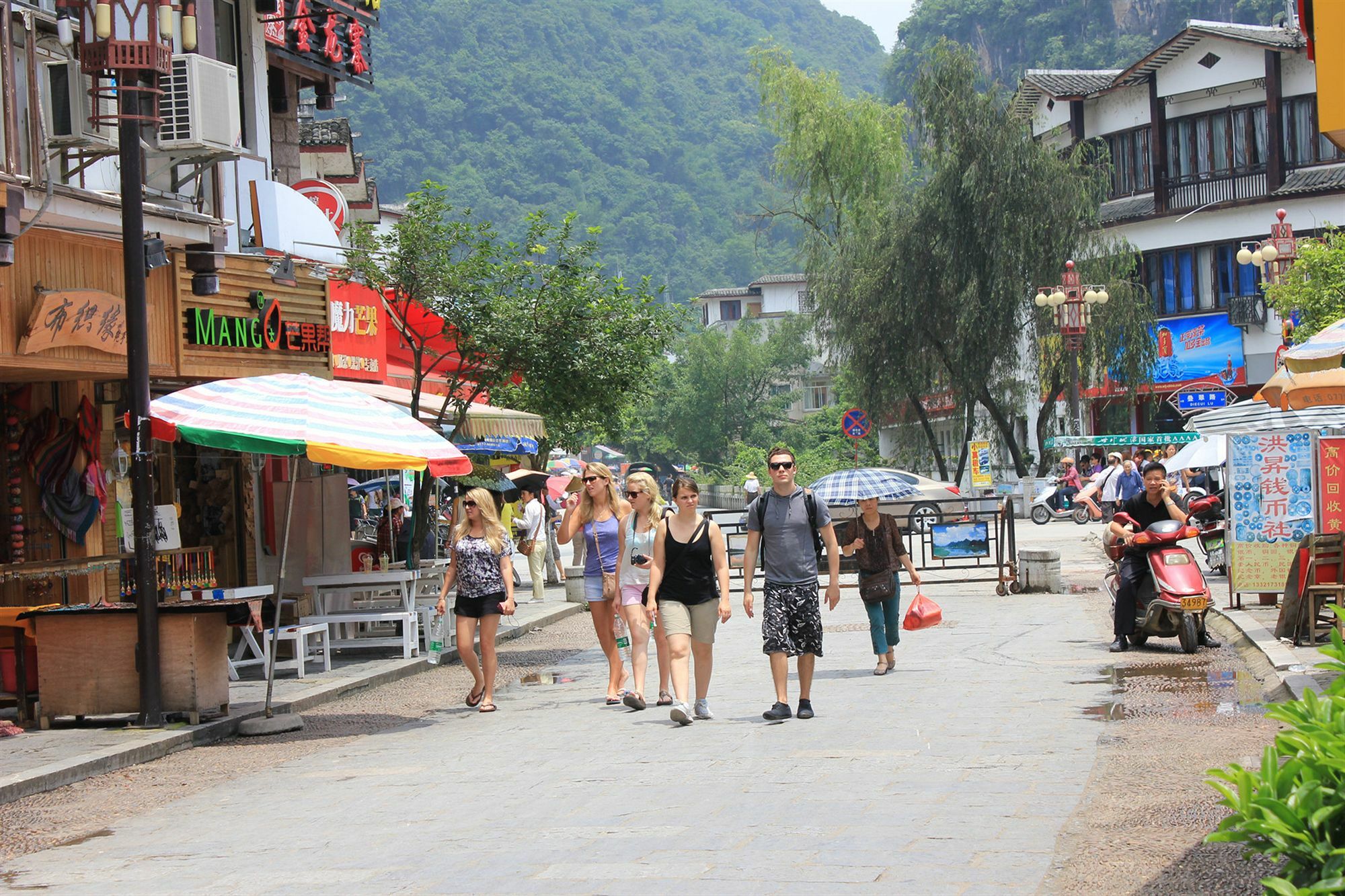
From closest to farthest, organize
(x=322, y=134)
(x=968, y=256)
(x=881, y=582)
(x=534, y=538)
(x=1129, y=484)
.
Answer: (x=881, y=582)
(x=534, y=538)
(x=1129, y=484)
(x=322, y=134)
(x=968, y=256)

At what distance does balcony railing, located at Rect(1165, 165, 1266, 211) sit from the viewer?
47.2 meters

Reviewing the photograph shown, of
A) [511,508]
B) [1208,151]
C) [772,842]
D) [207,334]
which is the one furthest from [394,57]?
[772,842]

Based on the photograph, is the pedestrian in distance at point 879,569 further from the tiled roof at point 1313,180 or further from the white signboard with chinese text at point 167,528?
the tiled roof at point 1313,180

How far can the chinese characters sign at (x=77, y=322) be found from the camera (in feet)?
41.5

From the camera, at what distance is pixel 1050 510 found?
137ft

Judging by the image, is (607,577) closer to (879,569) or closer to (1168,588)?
(879,569)

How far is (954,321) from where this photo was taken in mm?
42062

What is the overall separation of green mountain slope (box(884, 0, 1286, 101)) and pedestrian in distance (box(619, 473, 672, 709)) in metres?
97.1

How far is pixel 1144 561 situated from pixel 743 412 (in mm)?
72618

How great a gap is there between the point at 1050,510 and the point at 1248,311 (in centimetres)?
1053

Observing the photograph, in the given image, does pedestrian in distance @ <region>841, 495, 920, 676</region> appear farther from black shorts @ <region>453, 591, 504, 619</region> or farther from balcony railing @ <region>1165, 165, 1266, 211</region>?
balcony railing @ <region>1165, 165, 1266, 211</region>

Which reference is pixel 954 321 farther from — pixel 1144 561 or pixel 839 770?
pixel 839 770

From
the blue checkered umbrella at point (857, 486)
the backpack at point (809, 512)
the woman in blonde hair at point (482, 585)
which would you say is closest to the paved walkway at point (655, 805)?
the woman in blonde hair at point (482, 585)

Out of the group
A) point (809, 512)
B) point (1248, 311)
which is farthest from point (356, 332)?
point (1248, 311)
